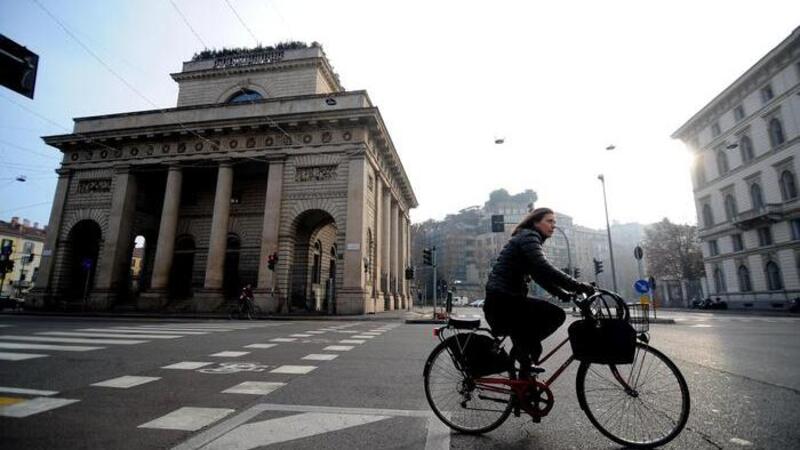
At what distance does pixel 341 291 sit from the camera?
68.6 ft

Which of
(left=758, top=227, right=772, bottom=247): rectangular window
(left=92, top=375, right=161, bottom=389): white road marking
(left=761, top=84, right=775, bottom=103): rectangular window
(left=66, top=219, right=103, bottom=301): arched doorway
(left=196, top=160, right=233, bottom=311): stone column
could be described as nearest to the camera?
(left=92, top=375, right=161, bottom=389): white road marking

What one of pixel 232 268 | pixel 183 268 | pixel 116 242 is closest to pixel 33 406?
pixel 232 268

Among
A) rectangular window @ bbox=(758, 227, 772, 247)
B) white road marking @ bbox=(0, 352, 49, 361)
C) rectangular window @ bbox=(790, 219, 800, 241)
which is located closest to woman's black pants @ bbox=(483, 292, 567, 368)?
white road marking @ bbox=(0, 352, 49, 361)

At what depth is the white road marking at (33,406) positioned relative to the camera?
359 centimetres

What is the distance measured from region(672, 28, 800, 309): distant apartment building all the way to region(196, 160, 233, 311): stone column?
39.4 m

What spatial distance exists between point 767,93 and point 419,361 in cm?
4028

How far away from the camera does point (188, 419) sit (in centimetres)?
348

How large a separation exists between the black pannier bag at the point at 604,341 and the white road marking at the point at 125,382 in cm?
498

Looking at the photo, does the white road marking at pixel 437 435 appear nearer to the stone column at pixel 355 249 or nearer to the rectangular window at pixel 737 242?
the stone column at pixel 355 249

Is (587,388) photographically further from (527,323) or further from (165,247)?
(165,247)

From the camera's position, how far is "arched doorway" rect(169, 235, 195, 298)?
26.9 metres

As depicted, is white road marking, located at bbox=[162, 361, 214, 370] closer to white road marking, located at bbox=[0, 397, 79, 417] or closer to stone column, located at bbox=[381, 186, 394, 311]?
white road marking, located at bbox=[0, 397, 79, 417]

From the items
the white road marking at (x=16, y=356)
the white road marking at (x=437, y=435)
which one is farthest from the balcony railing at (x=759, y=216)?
the white road marking at (x=16, y=356)

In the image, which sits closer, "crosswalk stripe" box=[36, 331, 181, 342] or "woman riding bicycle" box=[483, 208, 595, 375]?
"woman riding bicycle" box=[483, 208, 595, 375]
